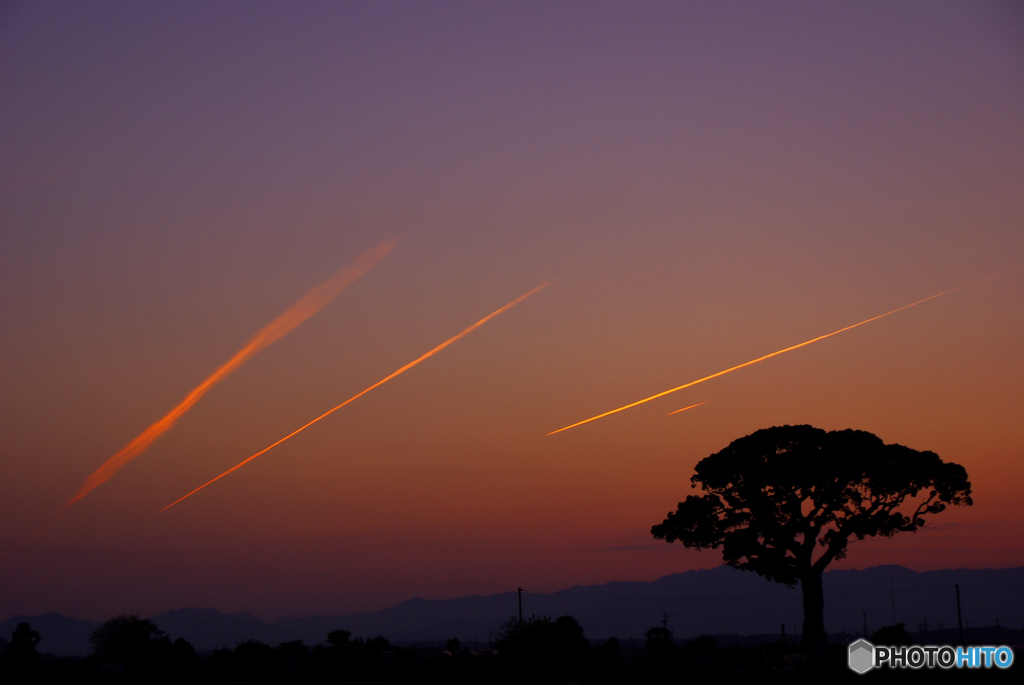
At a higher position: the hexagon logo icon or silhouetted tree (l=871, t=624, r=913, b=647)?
the hexagon logo icon

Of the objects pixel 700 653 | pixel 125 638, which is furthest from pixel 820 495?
pixel 125 638

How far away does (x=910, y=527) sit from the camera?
51500mm

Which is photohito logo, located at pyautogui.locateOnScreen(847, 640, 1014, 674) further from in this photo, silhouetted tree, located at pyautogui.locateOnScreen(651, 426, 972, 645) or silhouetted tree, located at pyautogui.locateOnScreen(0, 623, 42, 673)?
silhouetted tree, located at pyautogui.locateOnScreen(0, 623, 42, 673)

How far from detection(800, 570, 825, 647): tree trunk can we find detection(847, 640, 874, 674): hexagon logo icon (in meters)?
2.14

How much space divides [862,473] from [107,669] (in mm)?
54096

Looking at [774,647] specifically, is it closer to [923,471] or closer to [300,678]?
[923,471]

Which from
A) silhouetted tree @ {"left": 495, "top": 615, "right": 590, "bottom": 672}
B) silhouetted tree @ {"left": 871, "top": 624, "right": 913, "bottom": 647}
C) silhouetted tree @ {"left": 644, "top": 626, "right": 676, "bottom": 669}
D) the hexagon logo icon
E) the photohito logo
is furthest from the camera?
silhouetted tree @ {"left": 871, "top": 624, "right": 913, "bottom": 647}

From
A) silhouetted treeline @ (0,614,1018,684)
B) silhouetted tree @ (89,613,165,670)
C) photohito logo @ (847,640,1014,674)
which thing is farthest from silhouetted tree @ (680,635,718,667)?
silhouetted tree @ (89,613,165,670)

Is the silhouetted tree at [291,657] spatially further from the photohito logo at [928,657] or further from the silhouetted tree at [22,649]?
the photohito logo at [928,657]

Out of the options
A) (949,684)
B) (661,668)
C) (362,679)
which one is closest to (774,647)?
(661,668)

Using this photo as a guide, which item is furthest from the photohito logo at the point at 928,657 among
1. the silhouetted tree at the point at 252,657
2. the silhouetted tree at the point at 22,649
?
the silhouetted tree at the point at 22,649

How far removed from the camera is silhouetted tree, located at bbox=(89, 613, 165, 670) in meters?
84.8

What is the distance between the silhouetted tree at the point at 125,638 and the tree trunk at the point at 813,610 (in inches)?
2295

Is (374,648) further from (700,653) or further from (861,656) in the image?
(861,656)
